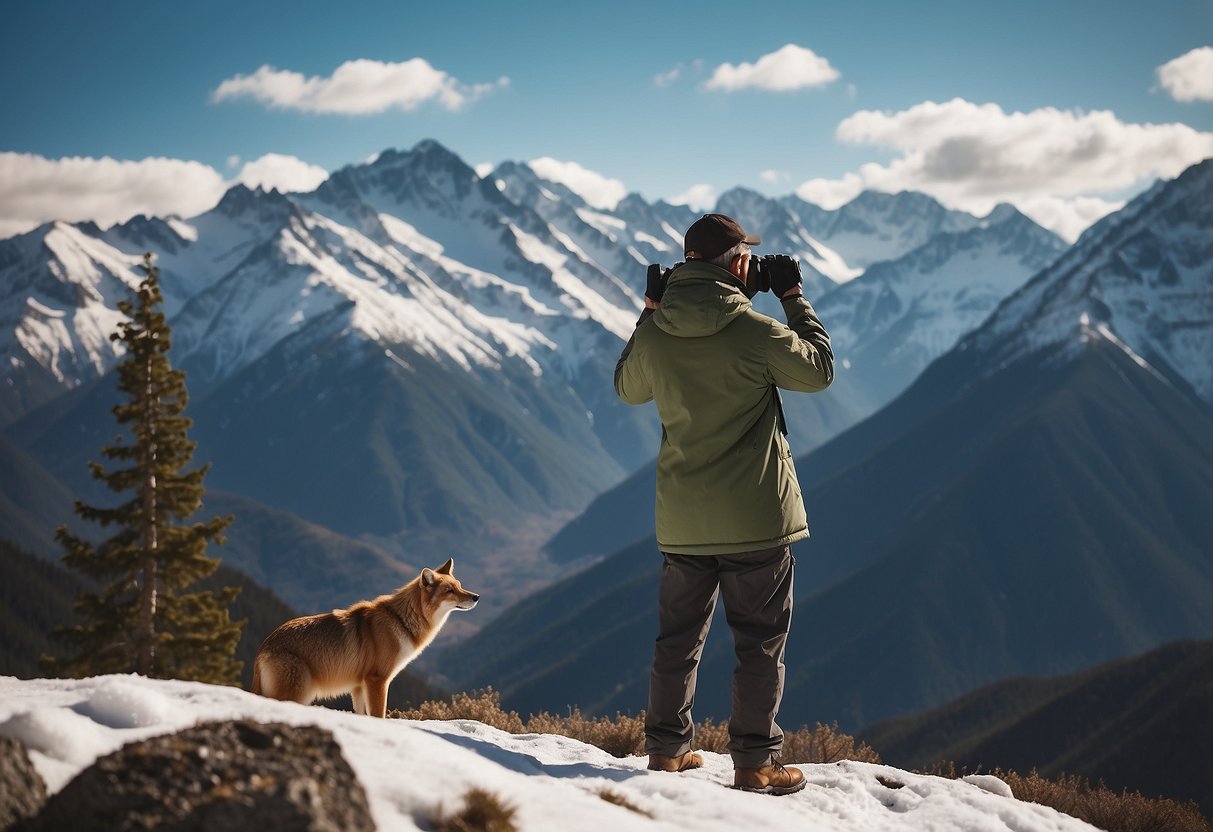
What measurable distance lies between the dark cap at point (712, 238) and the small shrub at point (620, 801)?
13.7 ft

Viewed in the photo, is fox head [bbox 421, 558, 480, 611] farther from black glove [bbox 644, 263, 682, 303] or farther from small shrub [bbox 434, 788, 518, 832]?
small shrub [bbox 434, 788, 518, 832]

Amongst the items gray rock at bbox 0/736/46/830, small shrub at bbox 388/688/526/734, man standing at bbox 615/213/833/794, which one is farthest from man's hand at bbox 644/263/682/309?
small shrub at bbox 388/688/526/734

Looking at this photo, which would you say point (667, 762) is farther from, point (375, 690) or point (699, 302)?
point (699, 302)

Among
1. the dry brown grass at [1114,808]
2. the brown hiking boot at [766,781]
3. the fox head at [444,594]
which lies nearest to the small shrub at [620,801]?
the brown hiking boot at [766,781]

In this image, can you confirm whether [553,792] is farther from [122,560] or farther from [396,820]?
Answer: [122,560]

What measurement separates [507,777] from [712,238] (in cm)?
446

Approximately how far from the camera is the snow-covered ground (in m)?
6.64

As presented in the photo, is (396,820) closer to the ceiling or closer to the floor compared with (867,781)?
closer to the ceiling

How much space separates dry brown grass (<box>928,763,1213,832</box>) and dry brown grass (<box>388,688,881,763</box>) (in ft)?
6.09

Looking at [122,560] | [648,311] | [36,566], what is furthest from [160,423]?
[36,566]

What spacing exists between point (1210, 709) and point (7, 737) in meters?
147

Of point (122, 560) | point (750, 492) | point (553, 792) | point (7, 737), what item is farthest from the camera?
point (122, 560)

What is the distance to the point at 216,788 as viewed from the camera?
5531mm

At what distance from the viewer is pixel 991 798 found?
10.0 meters
